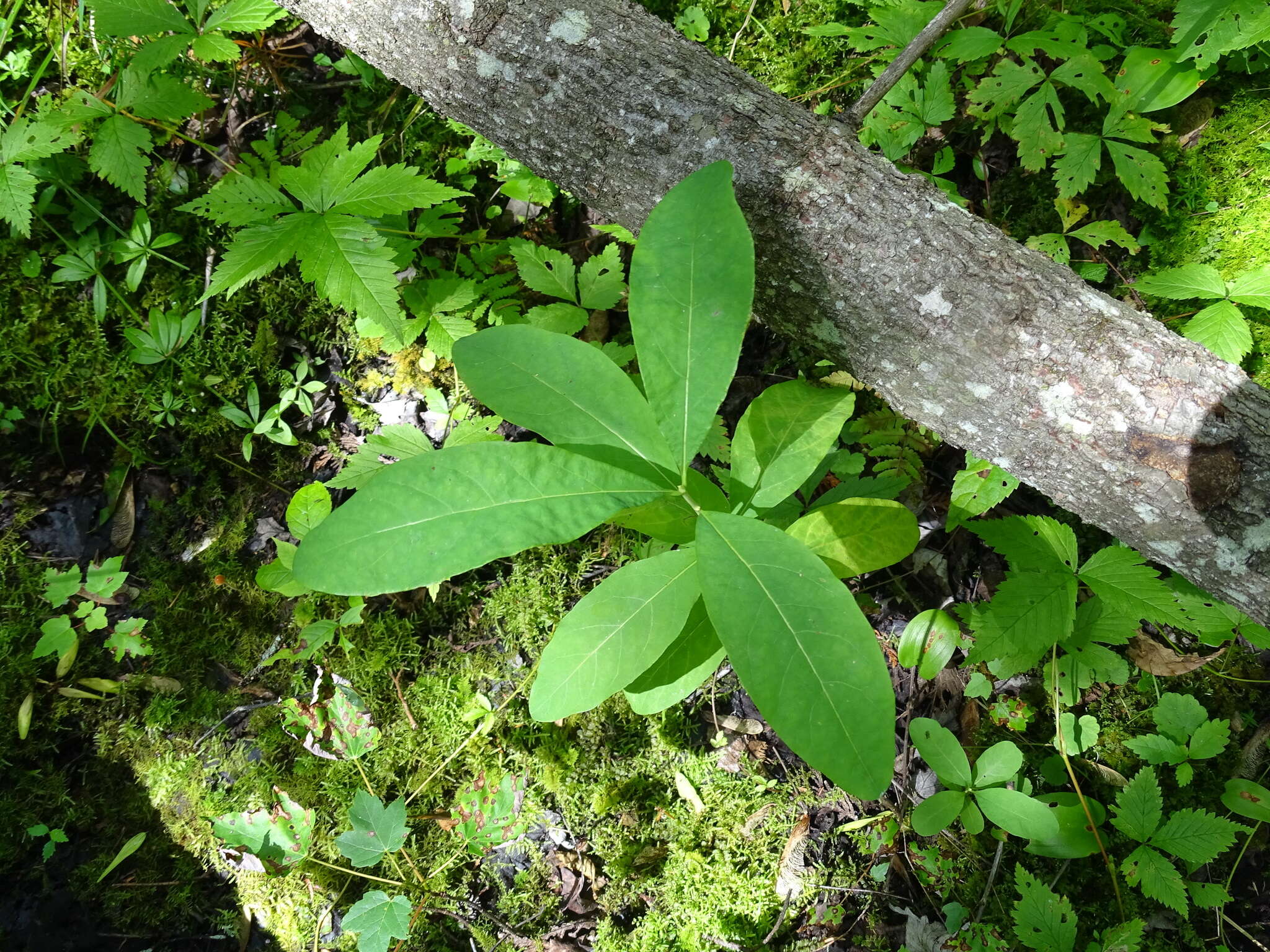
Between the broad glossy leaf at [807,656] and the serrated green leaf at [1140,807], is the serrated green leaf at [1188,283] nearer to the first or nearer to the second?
the serrated green leaf at [1140,807]

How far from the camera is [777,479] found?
1871mm

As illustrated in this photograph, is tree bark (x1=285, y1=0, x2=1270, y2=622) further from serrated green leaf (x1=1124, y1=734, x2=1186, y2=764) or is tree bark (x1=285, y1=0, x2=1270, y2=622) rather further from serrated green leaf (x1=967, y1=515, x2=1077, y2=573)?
serrated green leaf (x1=1124, y1=734, x2=1186, y2=764)

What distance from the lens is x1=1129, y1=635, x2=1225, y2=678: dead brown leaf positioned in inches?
93.0

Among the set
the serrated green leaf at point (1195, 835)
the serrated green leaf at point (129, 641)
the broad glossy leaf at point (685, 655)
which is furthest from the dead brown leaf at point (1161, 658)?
the serrated green leaf at point (129, 641)

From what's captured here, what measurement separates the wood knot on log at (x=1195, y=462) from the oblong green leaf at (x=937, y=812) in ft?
3.96

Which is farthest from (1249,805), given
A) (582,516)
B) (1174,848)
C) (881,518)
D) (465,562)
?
(465,562)

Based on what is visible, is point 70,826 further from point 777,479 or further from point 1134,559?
point 1134,559

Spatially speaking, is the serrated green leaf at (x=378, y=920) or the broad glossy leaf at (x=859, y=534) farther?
the serrated green leaf at (x=378, y=920)

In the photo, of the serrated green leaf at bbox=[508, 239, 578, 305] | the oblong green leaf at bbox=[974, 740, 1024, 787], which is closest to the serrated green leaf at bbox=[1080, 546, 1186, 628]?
the oblong green leaf at bbox=[974, 740, 1024, 787]

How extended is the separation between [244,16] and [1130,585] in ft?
12.2

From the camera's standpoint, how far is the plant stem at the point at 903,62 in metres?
2.20

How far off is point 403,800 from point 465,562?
1514 mm

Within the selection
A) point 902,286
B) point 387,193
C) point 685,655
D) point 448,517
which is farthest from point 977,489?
point 387,193

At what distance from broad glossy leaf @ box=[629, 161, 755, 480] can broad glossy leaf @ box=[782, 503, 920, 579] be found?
51 cm
